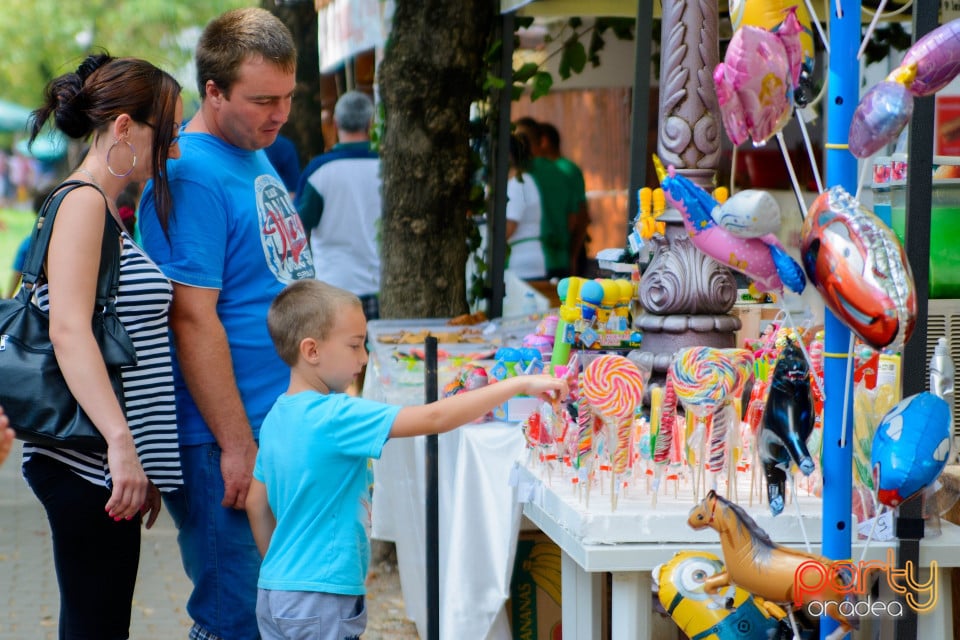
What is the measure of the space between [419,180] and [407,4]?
0.86 metres

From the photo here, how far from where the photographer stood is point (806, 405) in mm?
2088

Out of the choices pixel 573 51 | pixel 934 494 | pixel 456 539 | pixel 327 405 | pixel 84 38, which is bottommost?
pixel 456 539

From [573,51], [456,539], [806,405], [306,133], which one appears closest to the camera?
[806,405]

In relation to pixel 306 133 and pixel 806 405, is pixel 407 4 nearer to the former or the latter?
pixel 306 133

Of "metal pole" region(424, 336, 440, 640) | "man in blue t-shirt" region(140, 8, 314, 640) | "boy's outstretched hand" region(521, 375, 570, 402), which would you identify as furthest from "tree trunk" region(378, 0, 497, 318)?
"boy's outstretched hand" region(521, 375, 570, 402)

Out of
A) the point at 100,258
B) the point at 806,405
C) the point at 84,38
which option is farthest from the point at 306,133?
the point at 84,38

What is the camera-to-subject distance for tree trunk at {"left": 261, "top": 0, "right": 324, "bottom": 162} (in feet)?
24.5

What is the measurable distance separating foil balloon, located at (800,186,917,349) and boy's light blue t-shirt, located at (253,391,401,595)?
846 millimetres

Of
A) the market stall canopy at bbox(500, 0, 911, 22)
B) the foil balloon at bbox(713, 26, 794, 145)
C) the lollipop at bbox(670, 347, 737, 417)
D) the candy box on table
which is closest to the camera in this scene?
the foil balloon at bbox(713, 26, 794, 145)

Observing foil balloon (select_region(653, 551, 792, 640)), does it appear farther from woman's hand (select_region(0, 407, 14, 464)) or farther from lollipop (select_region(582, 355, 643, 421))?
woman's hand (select_region(0, 407, 14, 464))

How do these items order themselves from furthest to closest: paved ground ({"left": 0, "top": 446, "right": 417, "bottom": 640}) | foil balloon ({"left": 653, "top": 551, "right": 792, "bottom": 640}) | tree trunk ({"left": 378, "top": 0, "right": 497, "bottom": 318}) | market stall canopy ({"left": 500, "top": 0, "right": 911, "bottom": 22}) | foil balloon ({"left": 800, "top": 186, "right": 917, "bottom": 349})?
market stall canopy ({"left": 500, "top": 0, "right": 911, "bottom": 22}) < tree trunk ({"left": 378, "top": 0, "right": 497, "bottom": 318}) < paved ground ({"left": 0, "top": 446, "right": 417, "bottom": 640}) < foil balloon ({"left": 653, "top": 551, "right": 792, "bottom": 640}) < foil balloon ({"left": 800, "top": 186, "right": 917, "bottom": 349})

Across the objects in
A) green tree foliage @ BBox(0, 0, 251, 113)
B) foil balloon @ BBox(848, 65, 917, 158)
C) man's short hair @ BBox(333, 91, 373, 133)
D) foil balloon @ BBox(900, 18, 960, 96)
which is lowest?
foil balloon @ BBox(848, 65, 917, 158)

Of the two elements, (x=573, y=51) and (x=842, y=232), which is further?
(x=573, y=51)

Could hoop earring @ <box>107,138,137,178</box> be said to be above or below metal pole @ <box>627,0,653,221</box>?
below
